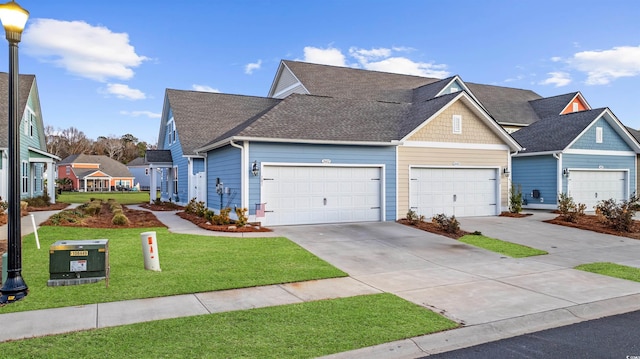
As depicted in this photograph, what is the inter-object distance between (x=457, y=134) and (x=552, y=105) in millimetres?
19229

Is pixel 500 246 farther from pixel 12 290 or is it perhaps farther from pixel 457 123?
pixel 12 290

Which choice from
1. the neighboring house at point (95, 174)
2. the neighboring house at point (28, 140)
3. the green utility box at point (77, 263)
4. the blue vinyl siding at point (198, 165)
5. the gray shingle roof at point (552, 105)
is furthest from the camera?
the neighboring house at point (95, 174)

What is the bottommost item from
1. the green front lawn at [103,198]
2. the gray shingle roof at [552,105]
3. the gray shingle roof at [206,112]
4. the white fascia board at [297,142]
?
the green front lawn at [103,198]

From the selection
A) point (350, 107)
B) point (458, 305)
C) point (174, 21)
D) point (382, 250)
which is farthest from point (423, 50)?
point (458, 305)

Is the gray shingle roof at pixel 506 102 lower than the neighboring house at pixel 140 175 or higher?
higher

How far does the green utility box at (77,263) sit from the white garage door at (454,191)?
12.1 meters

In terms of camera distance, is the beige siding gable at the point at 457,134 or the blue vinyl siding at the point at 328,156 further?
the beige siding gable at the point at 457,134

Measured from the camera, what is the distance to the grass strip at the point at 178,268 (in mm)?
6984

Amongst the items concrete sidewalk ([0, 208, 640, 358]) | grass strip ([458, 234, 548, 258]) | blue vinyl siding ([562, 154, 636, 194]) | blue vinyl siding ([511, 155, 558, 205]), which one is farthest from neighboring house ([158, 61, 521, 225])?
blue vinyl siding ([562, 154, 636, 194])

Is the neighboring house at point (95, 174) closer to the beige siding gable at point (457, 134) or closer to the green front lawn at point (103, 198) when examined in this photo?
the green front lawn at point (103, 198)

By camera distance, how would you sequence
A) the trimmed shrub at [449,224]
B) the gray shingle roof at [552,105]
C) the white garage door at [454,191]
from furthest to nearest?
the gray shingle roof at [552,105] → the white garage door at [454,191] → the trimmed shrub at [449,224]

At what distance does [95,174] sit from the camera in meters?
64.5

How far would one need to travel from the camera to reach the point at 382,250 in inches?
451

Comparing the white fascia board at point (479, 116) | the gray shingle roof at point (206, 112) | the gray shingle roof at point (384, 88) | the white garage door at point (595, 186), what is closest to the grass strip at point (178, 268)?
the white fascia board at point (479, 116)
